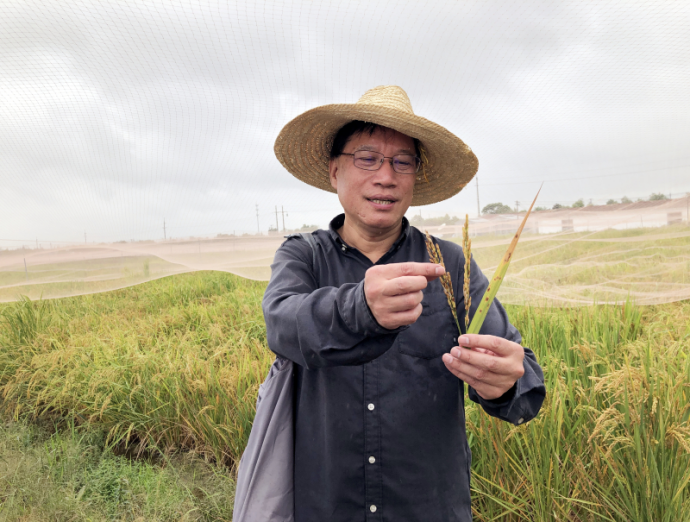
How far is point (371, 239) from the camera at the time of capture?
1.57 metres

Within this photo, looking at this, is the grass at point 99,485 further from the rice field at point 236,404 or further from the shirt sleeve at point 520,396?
the shirt sleeve at point 520,396

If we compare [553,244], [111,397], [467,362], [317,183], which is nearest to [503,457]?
[467,362]

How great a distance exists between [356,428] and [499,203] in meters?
4.51

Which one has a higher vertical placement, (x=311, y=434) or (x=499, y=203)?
(x=499, y=203)

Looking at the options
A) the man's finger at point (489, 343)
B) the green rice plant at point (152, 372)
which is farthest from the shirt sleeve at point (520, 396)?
Answer: the green rice plant at point (152, 372)

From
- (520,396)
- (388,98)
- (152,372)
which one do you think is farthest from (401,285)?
(152,372)

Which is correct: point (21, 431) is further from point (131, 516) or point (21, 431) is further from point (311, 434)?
point (311, 434)

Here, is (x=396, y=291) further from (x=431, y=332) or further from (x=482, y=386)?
(x=431, y=332)

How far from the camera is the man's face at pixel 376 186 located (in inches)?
57.3

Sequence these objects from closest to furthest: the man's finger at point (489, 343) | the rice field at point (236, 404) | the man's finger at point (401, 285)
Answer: the man's finger at point (401, 285), the man's finger at point (489, 343), the rice field at point (236, 404)

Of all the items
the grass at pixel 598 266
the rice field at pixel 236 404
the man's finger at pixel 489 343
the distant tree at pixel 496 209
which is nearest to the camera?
the man's finger at pixel 489 343

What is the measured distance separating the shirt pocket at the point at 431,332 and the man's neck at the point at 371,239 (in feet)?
0.84

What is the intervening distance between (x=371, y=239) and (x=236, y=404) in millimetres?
1943

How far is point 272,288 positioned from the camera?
128cm
